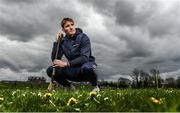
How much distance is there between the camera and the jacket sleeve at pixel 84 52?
14703 millimetres

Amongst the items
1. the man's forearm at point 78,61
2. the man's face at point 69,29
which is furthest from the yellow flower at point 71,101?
the man's forearm at point 78,61

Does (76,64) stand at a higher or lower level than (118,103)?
higher

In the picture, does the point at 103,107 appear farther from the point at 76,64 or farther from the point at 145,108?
the point at 76,64

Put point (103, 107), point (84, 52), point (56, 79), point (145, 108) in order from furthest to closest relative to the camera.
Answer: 1. point (56, 79)
2. point (84, 52)
3. point (103, 107)
4. point (145, 108)

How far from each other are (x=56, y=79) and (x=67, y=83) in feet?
1.75

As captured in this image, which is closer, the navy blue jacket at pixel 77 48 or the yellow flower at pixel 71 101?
the yellow flower at pixel 71 101

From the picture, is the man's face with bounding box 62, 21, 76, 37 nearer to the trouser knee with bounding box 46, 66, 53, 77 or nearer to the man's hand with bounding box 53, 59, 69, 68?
the man's hand with bounding box 53, 59, 69, 68

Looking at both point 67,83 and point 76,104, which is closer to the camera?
point 76,104

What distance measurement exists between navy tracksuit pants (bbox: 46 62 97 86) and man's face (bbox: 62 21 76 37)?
120 cm

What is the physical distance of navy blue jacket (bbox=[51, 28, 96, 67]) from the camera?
14.8 m

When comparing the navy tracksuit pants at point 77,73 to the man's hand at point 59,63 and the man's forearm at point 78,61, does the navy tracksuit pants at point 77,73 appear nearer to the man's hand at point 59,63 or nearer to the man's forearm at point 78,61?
the man's forearm at point 78,61

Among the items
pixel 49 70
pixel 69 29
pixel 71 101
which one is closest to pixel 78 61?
pixel 69 29

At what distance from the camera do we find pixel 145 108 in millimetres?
6438

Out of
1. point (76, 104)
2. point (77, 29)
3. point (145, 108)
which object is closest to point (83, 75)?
point (77, 29)
